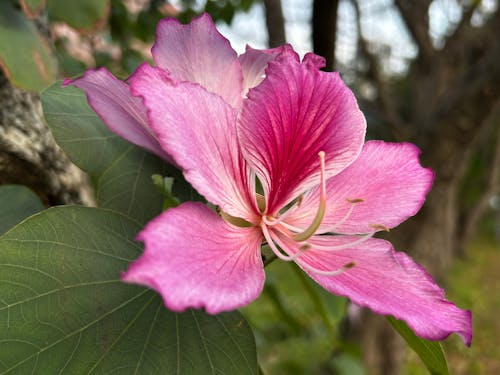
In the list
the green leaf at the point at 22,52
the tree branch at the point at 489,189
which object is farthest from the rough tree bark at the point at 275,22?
the tree branch at the point at 489,189

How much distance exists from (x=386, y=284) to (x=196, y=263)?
0.20m

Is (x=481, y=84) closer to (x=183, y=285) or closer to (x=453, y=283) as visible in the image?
(x=183, y=285)

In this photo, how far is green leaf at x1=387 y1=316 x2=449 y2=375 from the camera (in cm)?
58

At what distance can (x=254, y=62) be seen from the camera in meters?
0.60

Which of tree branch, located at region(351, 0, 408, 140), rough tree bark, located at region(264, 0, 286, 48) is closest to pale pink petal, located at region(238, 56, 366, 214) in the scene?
rough tree bark, located at region(264, 0, 286, 48)

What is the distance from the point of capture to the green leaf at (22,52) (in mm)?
790

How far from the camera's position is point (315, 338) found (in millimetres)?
3541

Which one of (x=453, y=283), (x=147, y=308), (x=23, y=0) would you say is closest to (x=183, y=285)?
(x=147, y=308)

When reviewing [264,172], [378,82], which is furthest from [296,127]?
[378,82]

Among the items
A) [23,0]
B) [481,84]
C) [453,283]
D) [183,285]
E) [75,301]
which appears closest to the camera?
[183,285]

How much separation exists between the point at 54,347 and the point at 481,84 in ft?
5.26

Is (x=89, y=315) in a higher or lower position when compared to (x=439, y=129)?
higher

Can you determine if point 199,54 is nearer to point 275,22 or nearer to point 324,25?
point 324,25

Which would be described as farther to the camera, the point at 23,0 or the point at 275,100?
the point at 23,0
